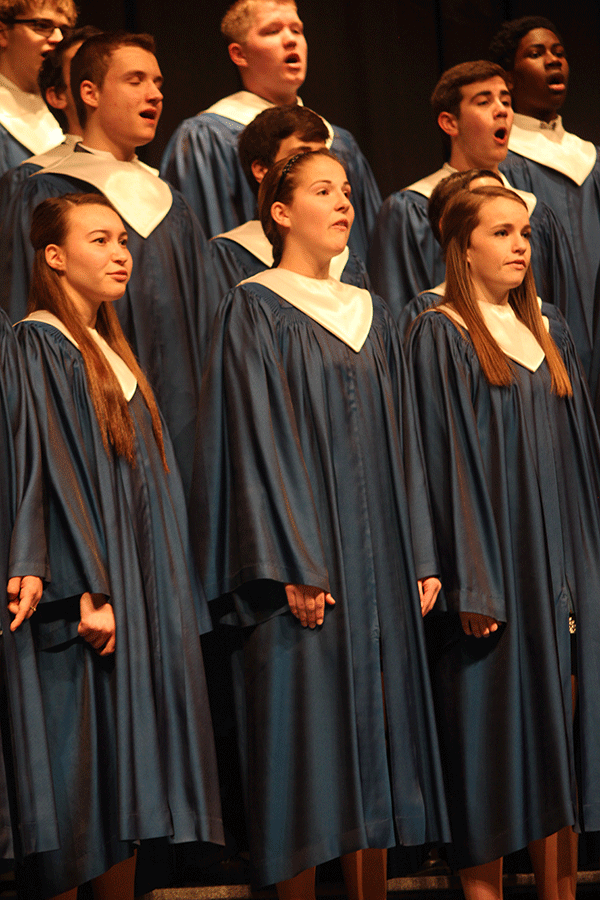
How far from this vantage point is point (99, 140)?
13.0 feet

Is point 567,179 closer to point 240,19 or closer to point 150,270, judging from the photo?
point 240,19

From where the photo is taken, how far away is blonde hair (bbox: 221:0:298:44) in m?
4.55

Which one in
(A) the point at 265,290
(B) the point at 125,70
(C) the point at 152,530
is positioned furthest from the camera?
(B) the point at 125,70

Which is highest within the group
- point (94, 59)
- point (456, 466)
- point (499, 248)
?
point (94, 59)

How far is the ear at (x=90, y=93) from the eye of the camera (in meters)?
3.95

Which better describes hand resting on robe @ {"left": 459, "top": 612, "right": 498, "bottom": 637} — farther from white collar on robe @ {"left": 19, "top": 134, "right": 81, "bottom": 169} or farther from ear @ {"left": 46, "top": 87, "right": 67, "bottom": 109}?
ear @ {"left": 46, "top": 87, "right": 67, "bottom": 109}

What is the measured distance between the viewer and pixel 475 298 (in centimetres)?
360

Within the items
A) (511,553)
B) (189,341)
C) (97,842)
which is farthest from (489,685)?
(189,341)

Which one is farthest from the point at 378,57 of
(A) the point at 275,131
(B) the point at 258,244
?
(B) the point at 258,244

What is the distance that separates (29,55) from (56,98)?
33 centimetres

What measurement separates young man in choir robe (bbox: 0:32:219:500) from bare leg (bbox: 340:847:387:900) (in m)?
1.22

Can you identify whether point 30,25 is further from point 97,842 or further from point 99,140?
point 97,842

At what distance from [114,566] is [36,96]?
2.09 meters

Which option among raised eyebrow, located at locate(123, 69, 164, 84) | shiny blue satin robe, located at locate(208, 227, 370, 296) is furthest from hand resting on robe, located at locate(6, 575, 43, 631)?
raised eyebrow, located at locate(123, 69, 164, 84)
